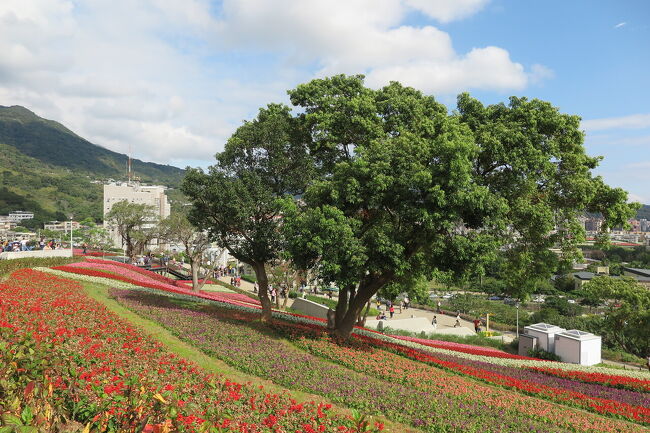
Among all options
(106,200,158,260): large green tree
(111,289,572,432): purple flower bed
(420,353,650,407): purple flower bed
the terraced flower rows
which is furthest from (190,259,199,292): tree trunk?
(106,200,158,260): large green tree

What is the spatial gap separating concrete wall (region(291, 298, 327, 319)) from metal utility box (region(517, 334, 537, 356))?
12.6 meters

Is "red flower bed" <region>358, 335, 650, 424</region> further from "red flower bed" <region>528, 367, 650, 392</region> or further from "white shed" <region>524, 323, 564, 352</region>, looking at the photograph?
"white shed" <region>524, 323, 564, 352</region>

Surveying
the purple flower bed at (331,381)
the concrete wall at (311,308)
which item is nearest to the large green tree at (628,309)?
the concrete wall at (311,308)

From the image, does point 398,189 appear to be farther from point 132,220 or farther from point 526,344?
point 132,220

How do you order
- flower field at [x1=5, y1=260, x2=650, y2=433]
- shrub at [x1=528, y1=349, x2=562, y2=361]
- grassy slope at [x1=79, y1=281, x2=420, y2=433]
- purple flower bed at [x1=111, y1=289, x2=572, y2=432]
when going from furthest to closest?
shrub at [x1=528, y1=349, x2=562, y2=361], grassy slope at [x1=79, y1=281, x2=420, y2=433], purple flower bed at [x1=111, y1=289, x2=572, y2=432], flower field at [x1=5, y1=260, x2=650, y2=433]

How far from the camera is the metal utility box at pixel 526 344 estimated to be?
24156 mm

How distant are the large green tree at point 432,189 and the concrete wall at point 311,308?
12786 millimetres

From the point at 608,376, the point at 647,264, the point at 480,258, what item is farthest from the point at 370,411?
the point at 647,264

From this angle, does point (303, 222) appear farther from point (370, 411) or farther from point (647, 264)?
point (647, 264)

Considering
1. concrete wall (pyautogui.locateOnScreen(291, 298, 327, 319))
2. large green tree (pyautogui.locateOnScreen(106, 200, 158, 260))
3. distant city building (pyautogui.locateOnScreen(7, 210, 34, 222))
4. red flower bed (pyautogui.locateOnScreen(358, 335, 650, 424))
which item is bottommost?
concrete wall (pyautogui.locateOnScreen(291, 298, 327, 319))

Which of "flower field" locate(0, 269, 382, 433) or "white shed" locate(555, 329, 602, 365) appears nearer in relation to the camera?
"flower field" locate(0, 269, 382, 433)

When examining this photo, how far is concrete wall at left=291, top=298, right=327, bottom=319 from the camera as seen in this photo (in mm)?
31141

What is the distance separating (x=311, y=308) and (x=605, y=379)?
1950 centimetres

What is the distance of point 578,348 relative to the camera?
21.7 m
